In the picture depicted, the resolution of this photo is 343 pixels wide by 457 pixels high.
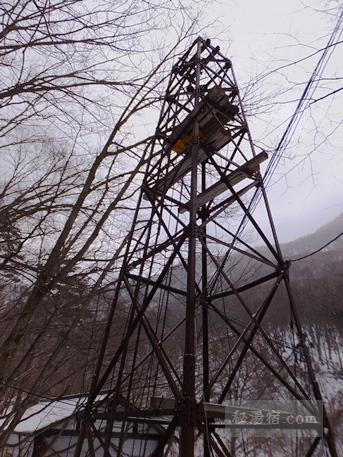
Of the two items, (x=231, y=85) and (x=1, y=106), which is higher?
(x=231, y=85)

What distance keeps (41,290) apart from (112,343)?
11.7 ft

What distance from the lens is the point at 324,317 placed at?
35156 millimetres

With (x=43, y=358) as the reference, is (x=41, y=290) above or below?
above

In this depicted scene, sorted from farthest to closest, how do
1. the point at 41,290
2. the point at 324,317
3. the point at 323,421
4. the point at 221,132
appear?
the point at 324,317 → the point at 41,290 → the point at 221,132 → the point at 323,421

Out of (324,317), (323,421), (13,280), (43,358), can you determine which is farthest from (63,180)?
(324,317)

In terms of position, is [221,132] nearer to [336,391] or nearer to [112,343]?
[112,343]

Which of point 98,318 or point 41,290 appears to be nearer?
point 41,290

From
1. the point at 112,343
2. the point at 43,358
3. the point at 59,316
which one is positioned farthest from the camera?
the point at 112,343

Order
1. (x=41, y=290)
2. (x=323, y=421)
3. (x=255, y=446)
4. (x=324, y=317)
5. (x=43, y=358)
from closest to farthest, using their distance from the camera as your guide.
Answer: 1. (x=323, y=421)
2. (x=41, y=290)
3. (x=43, y=358)
4. (x=255, y=446)
5. (x=324, y=317)

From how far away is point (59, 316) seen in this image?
6977mm

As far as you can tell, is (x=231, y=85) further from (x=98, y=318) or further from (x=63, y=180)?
(x=98, y=318)

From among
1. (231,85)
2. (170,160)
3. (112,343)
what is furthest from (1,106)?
(112,343)

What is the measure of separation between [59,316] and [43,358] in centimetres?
169

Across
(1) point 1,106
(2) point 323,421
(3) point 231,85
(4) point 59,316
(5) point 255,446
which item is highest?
(3) point 231,85
